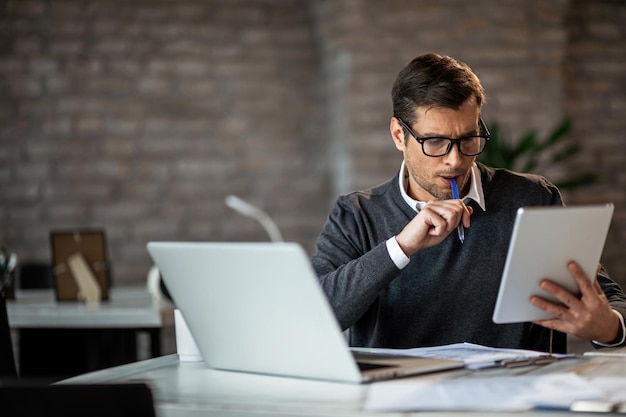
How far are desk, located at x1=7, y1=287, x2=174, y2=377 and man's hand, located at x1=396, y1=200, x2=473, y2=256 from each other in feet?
4.79

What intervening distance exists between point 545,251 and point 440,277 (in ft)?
1.96

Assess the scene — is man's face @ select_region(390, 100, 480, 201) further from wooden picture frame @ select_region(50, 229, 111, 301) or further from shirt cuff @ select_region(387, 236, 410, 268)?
wooden picture frame @ select_region(50, 229, 111, 301)

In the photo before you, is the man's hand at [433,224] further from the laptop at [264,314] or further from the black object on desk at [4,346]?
the black object on desk at [4,346]

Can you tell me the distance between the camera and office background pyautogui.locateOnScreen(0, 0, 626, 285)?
537 cm

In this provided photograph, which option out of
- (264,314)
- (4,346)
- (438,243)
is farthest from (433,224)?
(4,346)

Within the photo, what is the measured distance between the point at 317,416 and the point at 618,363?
61 centimetres

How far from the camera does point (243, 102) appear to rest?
18.9 ft

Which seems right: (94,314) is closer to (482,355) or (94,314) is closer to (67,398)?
(482,355)

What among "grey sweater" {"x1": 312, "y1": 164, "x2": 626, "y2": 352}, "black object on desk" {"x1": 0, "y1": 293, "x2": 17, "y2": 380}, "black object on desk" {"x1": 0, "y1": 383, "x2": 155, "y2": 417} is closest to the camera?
"black object on desk" {"x1": 0, "y1": 383, "x2": 155, "y2": 417}

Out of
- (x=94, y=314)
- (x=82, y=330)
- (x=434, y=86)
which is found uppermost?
(x=434, y=86)

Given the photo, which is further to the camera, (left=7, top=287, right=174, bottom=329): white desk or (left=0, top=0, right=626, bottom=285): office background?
(left=0, top=0, right=626, bottom=285): office background

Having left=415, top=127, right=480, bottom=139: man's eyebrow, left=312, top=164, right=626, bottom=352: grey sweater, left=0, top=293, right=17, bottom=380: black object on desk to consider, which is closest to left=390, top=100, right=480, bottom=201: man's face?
left=415, top=127, right=480, bottom=139: man's eyebrow

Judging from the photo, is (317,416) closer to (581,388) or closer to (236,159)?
(581,388)

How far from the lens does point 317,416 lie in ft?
4.13
